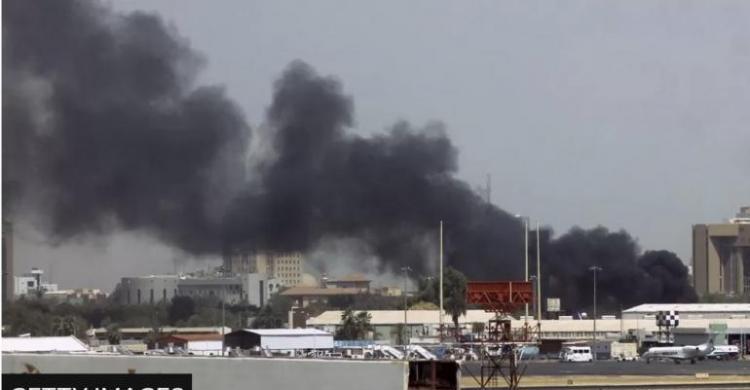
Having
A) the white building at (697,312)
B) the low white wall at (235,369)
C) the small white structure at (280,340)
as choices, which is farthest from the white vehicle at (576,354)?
the low white wall at (235,369)

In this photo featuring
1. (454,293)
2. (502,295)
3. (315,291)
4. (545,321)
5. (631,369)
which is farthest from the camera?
(315,291)

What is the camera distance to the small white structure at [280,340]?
3526 inches

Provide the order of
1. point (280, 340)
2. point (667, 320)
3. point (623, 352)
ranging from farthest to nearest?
1. point (667, 320)
2. point (623, 352)
3. point (280, 340)

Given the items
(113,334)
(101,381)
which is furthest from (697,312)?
(101,381)

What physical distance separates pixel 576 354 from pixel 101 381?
74.9 metres

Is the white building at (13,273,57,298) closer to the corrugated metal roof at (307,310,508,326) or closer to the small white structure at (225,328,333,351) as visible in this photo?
the corrugated metal roof at (307,310,508,326)

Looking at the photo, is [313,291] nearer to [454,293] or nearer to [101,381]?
[454,293]

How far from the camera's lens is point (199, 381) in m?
31.4

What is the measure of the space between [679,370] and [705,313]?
2360 inches

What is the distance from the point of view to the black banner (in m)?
30.5

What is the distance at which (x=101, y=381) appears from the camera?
3109 centimetres

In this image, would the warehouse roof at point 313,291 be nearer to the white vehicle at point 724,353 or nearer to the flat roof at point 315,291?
the flat roof at point 315,291

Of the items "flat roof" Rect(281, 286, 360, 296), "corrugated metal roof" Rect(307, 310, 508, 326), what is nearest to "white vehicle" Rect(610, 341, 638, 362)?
"corrugated metal roof" Rect(307, 310, 508, 326)

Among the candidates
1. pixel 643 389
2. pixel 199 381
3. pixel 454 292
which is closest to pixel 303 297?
pixel 454 292
